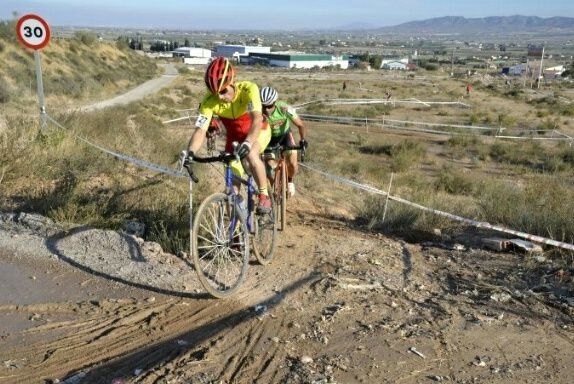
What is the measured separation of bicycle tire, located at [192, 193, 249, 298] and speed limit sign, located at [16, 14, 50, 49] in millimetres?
6417

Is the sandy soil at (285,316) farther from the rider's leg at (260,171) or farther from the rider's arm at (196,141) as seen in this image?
the rider's arm at (196,141)

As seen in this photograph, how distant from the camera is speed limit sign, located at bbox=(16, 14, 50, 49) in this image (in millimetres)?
10062

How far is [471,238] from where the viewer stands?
7316mm

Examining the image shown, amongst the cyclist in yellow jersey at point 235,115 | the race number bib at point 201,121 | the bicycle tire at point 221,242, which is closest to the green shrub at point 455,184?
the cyclist in yellow jersey at point 235,115

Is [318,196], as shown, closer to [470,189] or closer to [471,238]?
[471,238]

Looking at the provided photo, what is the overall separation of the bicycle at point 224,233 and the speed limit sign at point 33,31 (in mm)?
6238

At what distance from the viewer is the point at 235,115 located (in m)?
5.48

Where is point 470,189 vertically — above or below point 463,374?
below

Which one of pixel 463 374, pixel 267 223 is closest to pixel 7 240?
pixel 267 223

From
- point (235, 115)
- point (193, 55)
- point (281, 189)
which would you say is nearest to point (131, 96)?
point (281, 189)

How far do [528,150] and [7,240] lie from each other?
78.6 feet

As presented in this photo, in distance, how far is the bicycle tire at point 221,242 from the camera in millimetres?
5023

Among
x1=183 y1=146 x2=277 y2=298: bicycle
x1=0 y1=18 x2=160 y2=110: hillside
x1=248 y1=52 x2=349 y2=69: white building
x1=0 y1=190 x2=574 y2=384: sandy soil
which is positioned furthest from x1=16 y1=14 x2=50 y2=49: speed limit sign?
x1=248 y1=52 x2=349 y2=69: white building

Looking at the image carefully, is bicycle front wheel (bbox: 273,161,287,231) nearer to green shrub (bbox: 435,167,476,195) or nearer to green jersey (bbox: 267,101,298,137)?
green jersey (bbox: 267,101,298,137)
